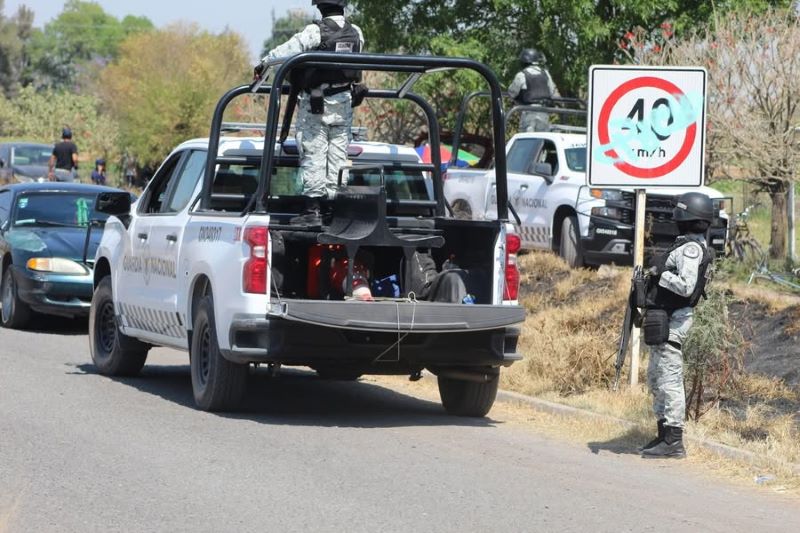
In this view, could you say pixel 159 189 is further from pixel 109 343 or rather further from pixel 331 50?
pixel 331 50

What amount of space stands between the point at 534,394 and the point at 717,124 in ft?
24.8

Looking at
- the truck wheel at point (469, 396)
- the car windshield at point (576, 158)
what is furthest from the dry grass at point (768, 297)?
the truck wheel at point (469, 396)

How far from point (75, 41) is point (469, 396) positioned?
15842 cm

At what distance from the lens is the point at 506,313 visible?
10281 mm

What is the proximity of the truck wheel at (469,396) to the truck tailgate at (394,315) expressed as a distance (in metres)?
0.99

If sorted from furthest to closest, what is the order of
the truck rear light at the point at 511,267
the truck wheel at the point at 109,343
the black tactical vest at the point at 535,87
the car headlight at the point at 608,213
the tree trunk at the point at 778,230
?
the black tactical vest at the point at 535,87
the tree trunk at the point at 778,230
the car headlight at the point at 608,213
the truck wheel at the point at 109,343
the truck rear light at the point at 511,267

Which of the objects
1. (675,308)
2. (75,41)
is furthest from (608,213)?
(75,41)

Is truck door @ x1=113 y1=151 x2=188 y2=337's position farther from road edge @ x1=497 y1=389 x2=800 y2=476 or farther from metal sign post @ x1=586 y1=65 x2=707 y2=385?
metal sign post @ x1=586 y1=65 x2=707 y2=385

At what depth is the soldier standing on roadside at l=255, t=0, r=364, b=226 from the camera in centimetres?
1087

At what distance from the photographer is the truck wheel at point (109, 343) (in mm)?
12734

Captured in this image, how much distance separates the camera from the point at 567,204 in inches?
727

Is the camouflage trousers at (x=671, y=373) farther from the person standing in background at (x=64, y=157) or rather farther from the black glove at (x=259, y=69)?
the person standing in background at (x=64, y=157)

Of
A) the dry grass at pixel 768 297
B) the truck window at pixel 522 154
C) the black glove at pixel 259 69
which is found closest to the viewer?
the black glove at pixel 259 69

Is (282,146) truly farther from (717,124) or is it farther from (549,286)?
(717,124)
